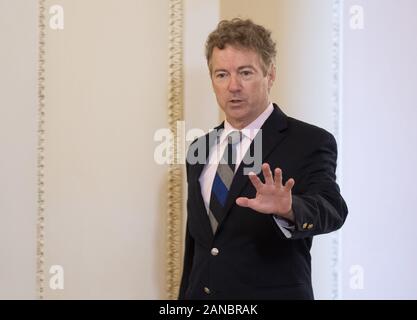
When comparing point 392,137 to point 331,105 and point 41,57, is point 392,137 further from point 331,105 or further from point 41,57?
point 41,57

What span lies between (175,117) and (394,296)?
93 cm

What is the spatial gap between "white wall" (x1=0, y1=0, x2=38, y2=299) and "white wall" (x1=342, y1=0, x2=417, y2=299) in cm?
103

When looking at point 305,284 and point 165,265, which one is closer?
point 305,284

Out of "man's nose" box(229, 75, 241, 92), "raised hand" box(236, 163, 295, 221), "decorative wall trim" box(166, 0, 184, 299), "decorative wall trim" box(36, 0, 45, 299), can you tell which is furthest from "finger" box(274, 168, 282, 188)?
"decorative wall trim" box(36, 0, 45, 299)

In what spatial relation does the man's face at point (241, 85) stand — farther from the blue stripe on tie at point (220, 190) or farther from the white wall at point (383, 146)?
→ the white wall at point (383, 146)

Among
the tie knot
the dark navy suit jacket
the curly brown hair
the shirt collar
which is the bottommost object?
the dark navy suit jacket

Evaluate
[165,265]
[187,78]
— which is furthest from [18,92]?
[165,265]

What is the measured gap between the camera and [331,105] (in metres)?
1.60

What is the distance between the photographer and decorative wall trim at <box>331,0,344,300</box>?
159 centimetres

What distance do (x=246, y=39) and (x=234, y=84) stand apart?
12 centimetres

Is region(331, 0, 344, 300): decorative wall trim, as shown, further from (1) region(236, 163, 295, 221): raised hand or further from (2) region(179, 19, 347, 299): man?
(1) region(236, 163, 295, 221): raised hand

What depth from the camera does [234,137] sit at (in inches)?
49.3

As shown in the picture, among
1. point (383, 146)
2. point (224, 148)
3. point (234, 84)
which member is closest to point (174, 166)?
point (224, 148)

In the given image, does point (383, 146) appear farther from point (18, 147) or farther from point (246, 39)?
point (18, 147)
